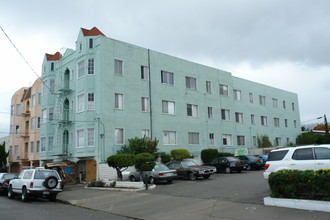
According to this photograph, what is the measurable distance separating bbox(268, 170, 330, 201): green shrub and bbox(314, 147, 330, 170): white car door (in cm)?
185

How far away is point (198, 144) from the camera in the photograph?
3312 centimetres

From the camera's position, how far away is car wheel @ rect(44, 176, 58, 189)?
54.0ft

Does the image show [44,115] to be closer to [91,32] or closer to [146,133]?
[91,32]

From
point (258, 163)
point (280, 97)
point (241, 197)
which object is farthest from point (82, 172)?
point (280, 97)

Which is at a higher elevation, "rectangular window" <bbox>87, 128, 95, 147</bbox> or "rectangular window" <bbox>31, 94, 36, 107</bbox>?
"rectangular window" <bbox>31, 94, 36, 107</bbox>

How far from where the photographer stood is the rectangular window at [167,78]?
1233 inches

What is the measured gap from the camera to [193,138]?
108 ft

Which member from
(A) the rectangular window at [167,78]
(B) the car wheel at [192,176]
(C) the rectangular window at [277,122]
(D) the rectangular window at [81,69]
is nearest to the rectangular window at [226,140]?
(A) the rectangular window at [167,78]

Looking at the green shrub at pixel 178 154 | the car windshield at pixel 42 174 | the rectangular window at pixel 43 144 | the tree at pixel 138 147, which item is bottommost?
the car windshield at pixel 42 174

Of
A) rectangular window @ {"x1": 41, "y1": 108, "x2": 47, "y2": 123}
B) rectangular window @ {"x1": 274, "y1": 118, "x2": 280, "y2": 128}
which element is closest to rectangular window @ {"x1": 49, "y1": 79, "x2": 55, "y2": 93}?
rectangular window @ {"x1": 41, "y1": 108, "x2": 47, "y2": 123}

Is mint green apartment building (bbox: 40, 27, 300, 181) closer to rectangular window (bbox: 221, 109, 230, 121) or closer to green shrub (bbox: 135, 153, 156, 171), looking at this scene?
rectangular window (bbox: 221, 109, 230, 121)

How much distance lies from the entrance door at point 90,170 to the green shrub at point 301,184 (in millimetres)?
17283

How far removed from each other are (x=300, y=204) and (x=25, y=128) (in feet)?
126

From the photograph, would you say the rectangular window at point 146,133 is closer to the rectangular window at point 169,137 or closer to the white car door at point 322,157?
the rectangular window at point 169,137
